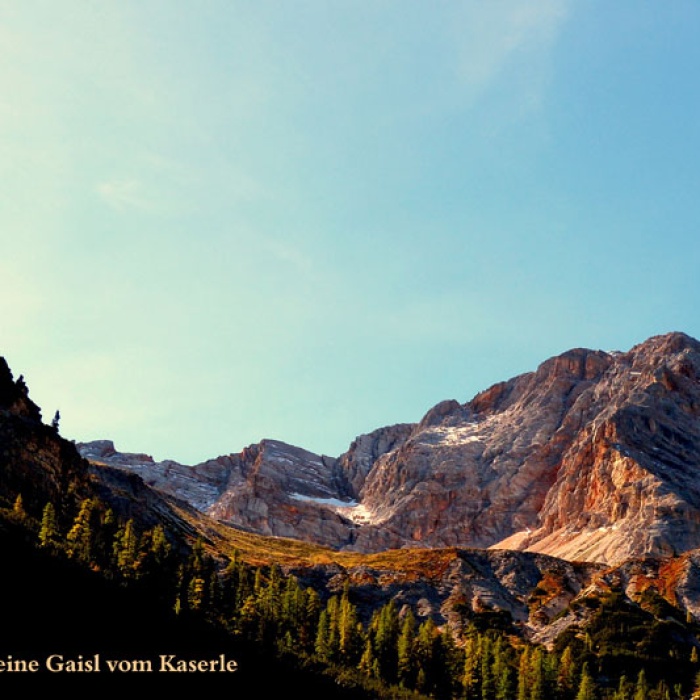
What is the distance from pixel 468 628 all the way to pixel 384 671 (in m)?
37.0

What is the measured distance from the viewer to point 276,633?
107438mm

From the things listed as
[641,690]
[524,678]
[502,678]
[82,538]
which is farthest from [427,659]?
[82,538]

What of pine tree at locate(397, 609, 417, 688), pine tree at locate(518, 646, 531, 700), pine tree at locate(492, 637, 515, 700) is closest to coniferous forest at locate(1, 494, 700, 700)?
A: pine tree at locate(397, 609, 417, 688)

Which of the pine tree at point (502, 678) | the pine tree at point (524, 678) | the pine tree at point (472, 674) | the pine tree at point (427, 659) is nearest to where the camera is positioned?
the pine tree at point (524, 678)

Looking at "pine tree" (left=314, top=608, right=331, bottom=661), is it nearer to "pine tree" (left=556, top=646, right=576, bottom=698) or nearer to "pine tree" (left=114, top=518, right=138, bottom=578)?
"pine tree" (left=114, top=518, right=138, bottom=578)

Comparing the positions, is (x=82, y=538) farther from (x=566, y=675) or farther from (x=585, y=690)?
(x=566, y=675)

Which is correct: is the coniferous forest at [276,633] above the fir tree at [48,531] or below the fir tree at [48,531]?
below

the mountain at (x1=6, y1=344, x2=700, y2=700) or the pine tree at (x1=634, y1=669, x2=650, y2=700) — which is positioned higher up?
the mountain at (x1=6, y1=344, x2=700, y2=700)

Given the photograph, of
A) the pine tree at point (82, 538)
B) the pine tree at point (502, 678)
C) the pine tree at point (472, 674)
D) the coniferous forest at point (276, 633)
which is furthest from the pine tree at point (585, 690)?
the pine tree at point (82, 538)

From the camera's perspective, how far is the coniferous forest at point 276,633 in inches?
2756

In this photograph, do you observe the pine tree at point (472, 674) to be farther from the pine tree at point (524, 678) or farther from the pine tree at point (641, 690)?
the pine tree at point (641, 690)

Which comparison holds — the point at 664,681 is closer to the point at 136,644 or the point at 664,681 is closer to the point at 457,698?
the point at 457,698

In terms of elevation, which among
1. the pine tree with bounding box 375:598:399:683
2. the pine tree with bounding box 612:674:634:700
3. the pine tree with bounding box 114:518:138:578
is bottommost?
the pine tree with bounding box 612:674:634:700

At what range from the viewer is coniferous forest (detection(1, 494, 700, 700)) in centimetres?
7000
